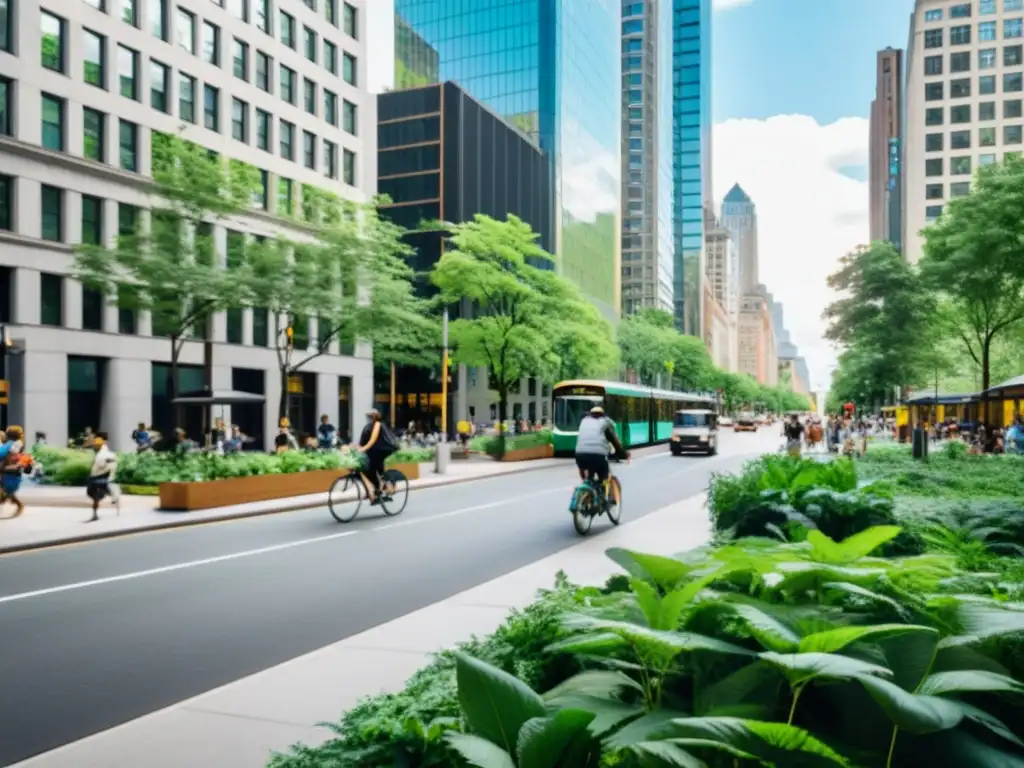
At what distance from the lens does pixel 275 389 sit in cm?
5191

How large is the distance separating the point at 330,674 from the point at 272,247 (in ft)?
86.2

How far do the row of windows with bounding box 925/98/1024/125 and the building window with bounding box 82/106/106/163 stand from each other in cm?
10157

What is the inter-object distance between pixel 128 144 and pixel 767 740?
45817mm

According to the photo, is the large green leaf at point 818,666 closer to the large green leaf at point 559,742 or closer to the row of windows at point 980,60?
the large green leaf at point 559,742

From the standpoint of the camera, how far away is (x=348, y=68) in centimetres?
5778

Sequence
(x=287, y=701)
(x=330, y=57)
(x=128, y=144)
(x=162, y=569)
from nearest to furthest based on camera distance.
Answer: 1. (x=287, y=701)
2. (x=162, y=569)
3. (x=128, y=144)
4. (x=330, y=57)

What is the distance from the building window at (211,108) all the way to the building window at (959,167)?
9454 centimetres

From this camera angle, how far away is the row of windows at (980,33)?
10650cm

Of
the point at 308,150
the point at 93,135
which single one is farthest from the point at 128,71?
the point at 308,150

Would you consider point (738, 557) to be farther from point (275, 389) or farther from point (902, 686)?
point (275, 389)

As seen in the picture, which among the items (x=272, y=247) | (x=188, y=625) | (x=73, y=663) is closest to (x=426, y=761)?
(x=73, y=663)

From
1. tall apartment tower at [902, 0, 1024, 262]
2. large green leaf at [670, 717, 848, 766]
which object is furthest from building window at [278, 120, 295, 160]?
tall apartment tower at [902, 0, 1024, 262]

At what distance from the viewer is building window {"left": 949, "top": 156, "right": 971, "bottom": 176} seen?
10821 centimetres

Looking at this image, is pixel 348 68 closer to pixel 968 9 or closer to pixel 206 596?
pixel 206 596
